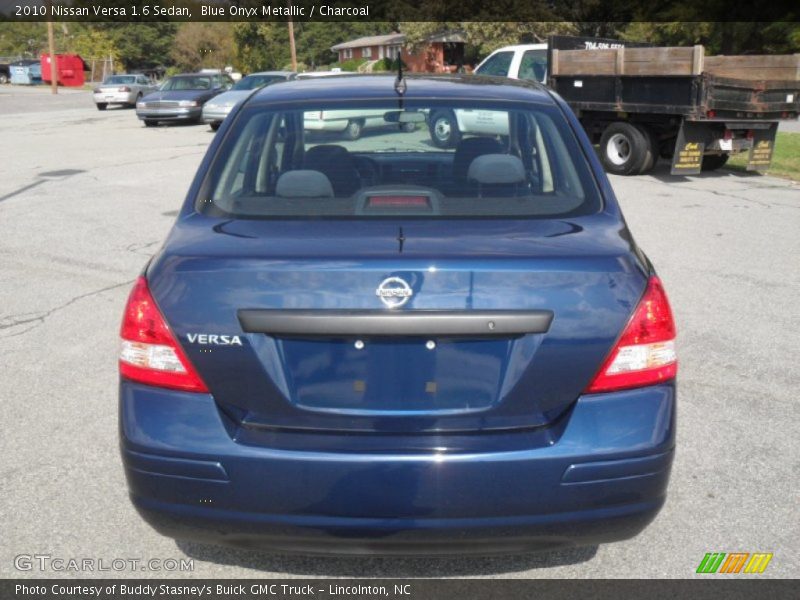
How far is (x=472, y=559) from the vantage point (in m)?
3.22

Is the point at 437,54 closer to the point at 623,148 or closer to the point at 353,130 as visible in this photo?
the point at 623,148

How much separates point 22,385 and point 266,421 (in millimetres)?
3025

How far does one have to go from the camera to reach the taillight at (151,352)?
2.64 meters

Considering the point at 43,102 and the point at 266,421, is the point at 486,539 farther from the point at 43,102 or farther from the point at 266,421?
the point at 43,102

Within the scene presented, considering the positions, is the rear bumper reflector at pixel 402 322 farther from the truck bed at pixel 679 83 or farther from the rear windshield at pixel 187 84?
the rear windshield at pixel 187 84

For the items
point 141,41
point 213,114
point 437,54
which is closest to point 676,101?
point 213,114

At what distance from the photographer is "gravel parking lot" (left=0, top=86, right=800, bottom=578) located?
10.8 ft

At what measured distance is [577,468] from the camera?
257cm

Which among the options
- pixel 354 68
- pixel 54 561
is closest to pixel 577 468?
pixel 54 561

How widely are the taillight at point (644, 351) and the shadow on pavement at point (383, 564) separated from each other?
796 mm

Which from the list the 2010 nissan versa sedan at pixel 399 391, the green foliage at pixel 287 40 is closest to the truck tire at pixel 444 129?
the 2010 nissan versa sedan at pixel 399 391

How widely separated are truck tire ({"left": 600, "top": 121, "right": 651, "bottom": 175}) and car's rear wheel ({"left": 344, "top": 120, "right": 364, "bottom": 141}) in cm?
990

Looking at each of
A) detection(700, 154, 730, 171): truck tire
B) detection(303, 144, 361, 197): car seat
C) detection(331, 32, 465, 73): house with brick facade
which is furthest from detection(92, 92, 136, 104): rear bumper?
detection(303, 144, 361, 197): car seat

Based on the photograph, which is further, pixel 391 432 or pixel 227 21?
pixel 227 21
